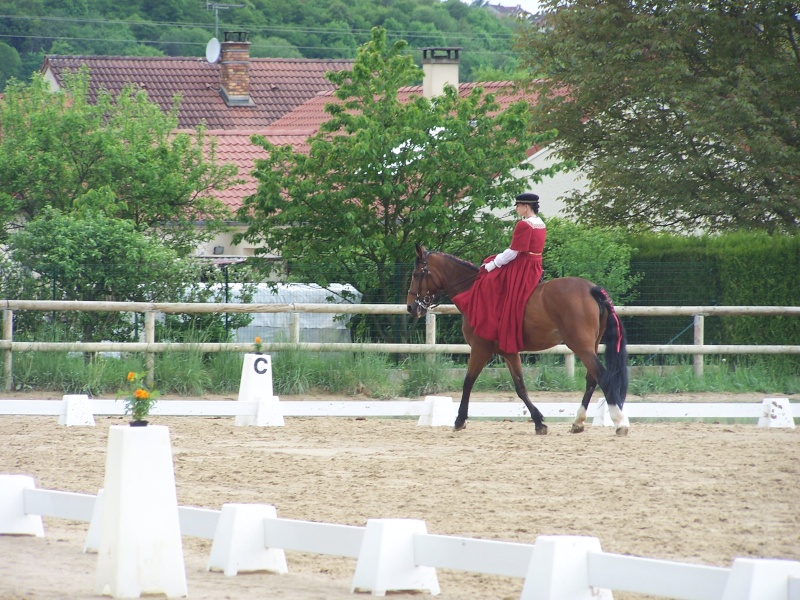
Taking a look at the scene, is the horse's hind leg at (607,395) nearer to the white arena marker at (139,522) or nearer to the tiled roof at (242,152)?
the white arena marker at (139,522)

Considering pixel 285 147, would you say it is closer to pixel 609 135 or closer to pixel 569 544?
pixel 609 135

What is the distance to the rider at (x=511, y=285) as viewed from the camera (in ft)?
37.4

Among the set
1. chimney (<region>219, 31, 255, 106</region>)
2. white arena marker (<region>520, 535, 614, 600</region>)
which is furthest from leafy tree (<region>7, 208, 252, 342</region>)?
chimney (<region>219, 31, 255, 106</region>)

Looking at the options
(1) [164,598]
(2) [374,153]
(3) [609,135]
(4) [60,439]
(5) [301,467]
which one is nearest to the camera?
(1) [164,598]

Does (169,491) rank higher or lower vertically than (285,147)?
lower

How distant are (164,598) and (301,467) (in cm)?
384

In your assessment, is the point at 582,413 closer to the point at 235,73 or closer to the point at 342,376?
the point at 342,376

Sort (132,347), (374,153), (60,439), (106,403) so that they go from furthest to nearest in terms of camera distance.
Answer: (374,153)
(132,347)
(106,403)
(60,439)

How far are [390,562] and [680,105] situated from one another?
55.6 ft

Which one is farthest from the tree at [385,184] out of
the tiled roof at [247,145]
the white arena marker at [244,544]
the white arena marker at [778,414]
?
the white arena marker at [244,544]

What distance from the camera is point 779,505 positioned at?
7.53 metres

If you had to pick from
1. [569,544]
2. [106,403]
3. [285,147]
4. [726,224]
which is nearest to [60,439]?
[106,403]

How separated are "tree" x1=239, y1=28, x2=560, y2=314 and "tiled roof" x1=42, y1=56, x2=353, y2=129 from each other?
1965 cm

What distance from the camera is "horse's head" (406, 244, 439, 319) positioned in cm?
1255
